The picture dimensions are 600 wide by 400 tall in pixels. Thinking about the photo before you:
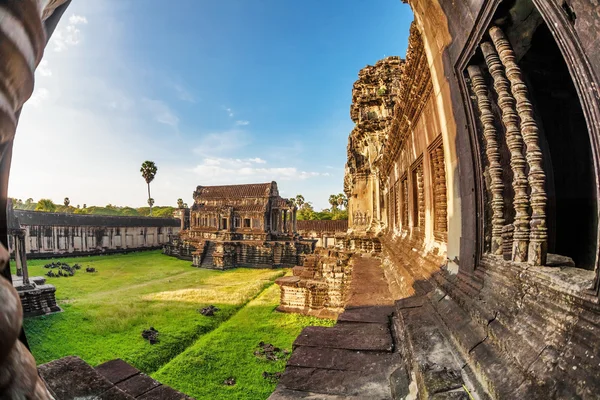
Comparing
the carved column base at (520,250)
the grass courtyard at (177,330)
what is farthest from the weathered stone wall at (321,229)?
the carved column base at (520,250)

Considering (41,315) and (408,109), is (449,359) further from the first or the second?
(41,315)

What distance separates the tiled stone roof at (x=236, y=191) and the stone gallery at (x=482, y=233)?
2656cm

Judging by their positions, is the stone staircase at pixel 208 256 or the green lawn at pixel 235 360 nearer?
the green lawn at pixel 235 360

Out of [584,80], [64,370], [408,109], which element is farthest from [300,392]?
[408,109]

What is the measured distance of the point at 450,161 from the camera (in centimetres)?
342

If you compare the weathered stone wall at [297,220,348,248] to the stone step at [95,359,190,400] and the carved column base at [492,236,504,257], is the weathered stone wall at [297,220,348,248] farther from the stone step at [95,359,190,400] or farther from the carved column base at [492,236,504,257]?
the carved column base at [492,236,504,257]

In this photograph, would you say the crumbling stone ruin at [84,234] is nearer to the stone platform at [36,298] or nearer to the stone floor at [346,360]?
the stone platform at [36,298]

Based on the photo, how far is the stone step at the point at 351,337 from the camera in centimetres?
329

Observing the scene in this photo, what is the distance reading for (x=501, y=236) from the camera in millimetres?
2441

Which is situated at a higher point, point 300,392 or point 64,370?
point 64,370

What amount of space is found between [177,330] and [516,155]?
35.2 feet

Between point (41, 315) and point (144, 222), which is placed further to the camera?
point (144, 222)

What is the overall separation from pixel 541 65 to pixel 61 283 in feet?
71.6

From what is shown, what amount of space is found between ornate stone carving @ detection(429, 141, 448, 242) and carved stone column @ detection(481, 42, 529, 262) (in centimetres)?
217
